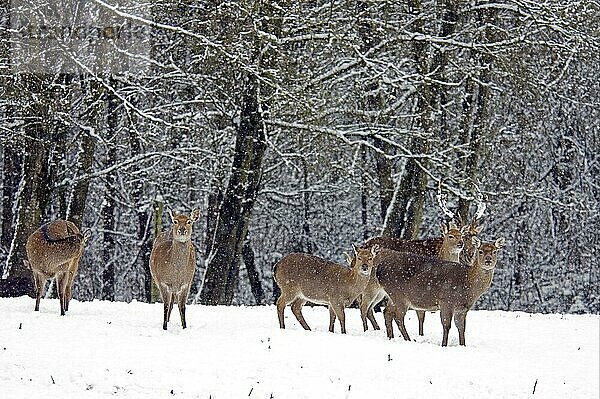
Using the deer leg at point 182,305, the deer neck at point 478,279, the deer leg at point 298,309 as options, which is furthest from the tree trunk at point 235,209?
the deer neck at point 478,279

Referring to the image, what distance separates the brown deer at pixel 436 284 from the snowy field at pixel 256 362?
42 centimetres

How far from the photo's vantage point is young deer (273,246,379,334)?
41.8 feet

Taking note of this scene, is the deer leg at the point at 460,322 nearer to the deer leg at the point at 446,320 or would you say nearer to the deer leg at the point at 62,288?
the deer leg at the point at 446,320

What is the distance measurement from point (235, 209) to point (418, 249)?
19.2 feet

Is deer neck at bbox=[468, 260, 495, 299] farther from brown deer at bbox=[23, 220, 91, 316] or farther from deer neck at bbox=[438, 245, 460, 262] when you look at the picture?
brown deer at bbox=[23, 220, 91, 316]

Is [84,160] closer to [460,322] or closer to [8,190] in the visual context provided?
[8,190]

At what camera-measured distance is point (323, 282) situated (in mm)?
12797

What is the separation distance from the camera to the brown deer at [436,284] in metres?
12.2

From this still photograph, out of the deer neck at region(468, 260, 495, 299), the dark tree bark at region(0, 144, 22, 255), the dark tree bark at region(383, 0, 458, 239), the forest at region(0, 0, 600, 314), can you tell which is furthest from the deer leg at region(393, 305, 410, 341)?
the dark tree bark at region(0, 144, 22, 255)

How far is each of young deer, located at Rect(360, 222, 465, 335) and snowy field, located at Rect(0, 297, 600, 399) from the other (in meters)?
0.33

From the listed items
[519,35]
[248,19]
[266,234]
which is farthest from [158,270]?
[266,234]

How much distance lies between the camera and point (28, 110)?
1948 cm

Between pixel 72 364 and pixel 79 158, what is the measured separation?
562 inches

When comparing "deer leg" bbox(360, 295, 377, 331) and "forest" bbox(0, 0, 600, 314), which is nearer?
"deer leg" bbox(360, 295, 377, 331)
